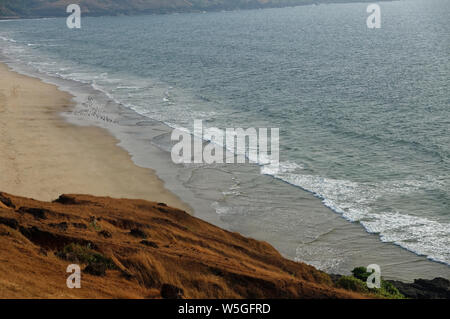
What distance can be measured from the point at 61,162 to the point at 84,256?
18.2m

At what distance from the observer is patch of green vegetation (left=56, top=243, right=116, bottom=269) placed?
15031mm

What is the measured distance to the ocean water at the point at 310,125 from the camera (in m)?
24.0

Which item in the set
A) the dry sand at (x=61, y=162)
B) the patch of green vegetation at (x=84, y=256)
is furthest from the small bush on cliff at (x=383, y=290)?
the dry sand at (x=61, y=162)

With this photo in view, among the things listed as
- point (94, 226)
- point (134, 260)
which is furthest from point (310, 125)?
point (134, 260)

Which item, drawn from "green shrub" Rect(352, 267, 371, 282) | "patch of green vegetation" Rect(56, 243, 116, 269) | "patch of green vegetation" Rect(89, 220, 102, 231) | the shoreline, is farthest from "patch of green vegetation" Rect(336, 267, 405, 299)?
"patch of green vegetation" Rect(89, 220, 102, 231)

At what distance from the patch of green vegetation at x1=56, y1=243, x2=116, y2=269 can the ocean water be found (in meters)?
9.03

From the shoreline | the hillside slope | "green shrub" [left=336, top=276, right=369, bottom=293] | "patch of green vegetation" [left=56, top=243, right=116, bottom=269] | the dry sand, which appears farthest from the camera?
the dry sand

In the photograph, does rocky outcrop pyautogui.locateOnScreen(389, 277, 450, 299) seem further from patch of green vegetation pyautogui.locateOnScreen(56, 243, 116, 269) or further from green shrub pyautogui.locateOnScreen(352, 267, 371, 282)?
patch of green vegetation pyautogui.locateOnScreen(56, 243, 116, 269)

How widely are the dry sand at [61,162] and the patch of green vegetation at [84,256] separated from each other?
11034 millimetres

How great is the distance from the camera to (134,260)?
15.2 metres

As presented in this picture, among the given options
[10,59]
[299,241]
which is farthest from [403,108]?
[10,59]

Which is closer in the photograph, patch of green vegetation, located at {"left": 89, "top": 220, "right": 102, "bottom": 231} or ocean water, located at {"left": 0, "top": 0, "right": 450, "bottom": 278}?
patch of green vegetation, located at {"left": 89, "top": 220, "right": 102, "bottom": 231}

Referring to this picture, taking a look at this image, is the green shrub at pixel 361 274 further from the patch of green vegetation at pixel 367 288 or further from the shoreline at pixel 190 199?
the shoreline at pixel 190 199
